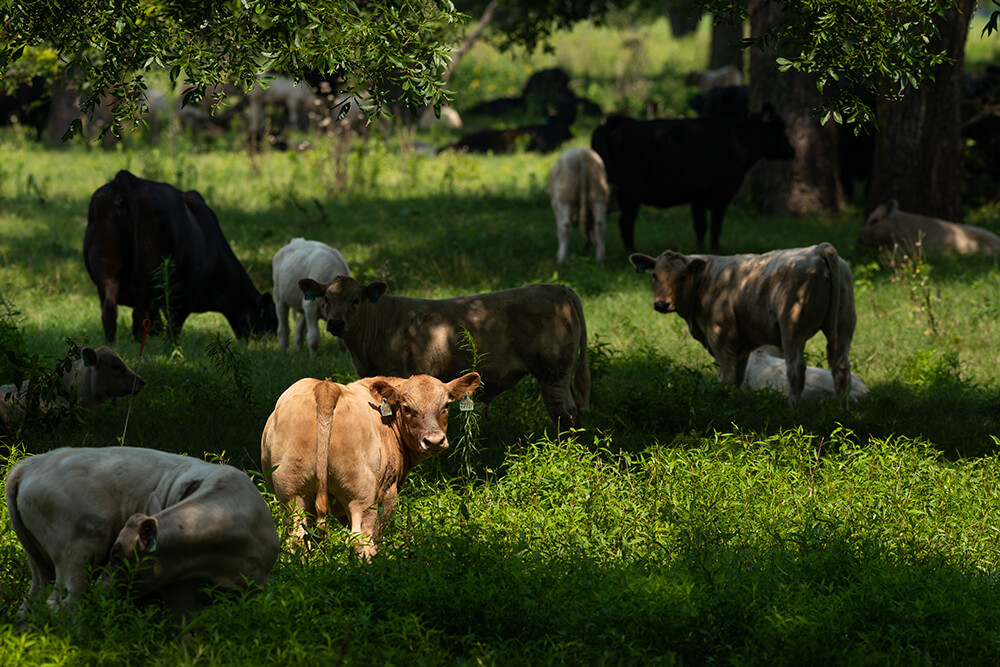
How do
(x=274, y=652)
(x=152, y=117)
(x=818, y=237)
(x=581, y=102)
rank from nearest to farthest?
(x=274, y=652)
(x=818, y=237)
(x=152, y=117)
(x=581, y=102)

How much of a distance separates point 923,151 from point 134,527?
1576 centimetres

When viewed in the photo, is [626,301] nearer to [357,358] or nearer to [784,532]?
[357,358]

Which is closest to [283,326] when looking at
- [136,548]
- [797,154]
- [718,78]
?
[136,548]

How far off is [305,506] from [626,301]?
8.51 m

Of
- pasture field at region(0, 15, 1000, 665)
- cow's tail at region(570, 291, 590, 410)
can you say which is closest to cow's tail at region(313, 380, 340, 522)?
pasture field at region(0, 15, 1000, 665)

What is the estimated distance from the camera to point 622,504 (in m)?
6.90

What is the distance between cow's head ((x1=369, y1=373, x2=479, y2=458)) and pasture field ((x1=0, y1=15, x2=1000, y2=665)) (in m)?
0.44

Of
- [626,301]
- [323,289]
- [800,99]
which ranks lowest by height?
[626,301]

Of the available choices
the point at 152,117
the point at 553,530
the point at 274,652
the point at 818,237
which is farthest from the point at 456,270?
the point at 152,117

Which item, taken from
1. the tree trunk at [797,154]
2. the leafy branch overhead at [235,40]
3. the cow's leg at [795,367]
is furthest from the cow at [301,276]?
the tree trunk at [797,154]

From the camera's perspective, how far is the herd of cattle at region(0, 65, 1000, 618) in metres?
4.90

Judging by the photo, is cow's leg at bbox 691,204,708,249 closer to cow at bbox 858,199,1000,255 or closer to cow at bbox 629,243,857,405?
cow at bbox 858,199,1000,255

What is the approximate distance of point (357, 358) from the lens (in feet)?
27.8

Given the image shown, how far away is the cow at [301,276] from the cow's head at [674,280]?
3.11 metres
